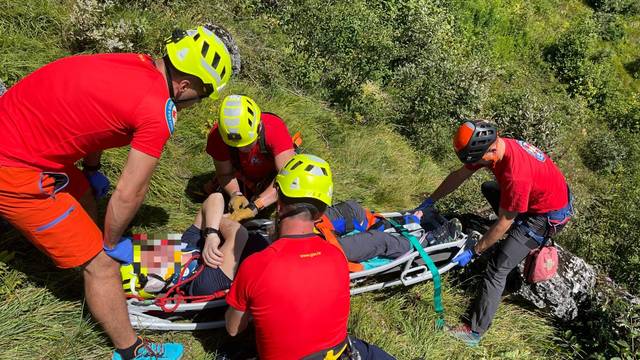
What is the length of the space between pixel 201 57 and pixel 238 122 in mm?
1155

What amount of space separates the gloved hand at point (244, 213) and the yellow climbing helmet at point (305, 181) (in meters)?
1.20

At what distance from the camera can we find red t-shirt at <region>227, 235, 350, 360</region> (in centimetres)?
253

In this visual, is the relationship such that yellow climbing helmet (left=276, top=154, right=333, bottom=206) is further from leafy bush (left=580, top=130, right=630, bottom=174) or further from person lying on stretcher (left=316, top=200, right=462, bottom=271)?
leafy bush (left=580, top=130, right=630, bottom=174)

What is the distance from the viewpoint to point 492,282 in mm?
4543

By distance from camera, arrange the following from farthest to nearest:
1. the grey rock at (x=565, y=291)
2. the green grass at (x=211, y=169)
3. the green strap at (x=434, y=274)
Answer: the grey rock at (x=565, y=291) < the green strap at (x=434, y=274) < the green grass at (x=211, y=169)

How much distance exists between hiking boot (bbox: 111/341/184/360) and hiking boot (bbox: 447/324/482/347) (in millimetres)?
2524

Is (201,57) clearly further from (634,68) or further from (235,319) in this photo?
(634,68)

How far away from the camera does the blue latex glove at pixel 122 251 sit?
3.01m

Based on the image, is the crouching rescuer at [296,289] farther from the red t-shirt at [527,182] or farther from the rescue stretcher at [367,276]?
the red t-shirt at [527,182]

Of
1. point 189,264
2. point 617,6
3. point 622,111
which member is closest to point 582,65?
point 622,111

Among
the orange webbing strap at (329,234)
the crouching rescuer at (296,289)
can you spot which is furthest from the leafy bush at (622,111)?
the crouching rescuer at (296,289)

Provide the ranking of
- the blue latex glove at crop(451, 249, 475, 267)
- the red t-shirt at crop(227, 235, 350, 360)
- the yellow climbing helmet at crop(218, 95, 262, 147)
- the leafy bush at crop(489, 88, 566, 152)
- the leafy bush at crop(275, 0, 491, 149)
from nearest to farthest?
the red t-shirt at crop(227, 235, 350, 360), the yellow climbing helmet at crop(218, 95, 262, 147), the blue latex glove at crop(451, 249, 475, 267), the leafy bush at crop(275, 0, 491, 149), the leafy bush at crop(489, 88, 566, 152)

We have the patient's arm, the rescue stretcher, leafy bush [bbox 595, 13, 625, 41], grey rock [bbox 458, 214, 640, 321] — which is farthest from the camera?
leafy bush [bbox 595, 13, 625, 41]

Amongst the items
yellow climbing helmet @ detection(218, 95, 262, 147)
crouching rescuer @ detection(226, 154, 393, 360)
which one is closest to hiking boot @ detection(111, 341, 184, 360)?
crouching rescuer @ detection(226, 154, 393, 360)
